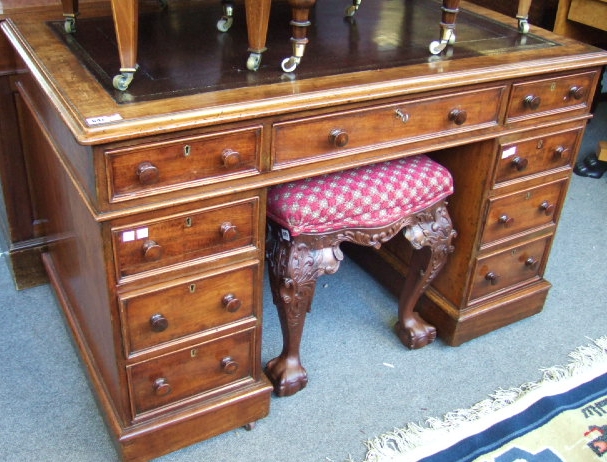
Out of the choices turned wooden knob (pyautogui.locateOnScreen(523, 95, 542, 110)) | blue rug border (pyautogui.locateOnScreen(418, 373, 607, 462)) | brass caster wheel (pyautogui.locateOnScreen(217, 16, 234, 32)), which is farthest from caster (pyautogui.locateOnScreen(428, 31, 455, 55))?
blue rug border (pyautogui.locateOnScreen(418, 373, 607, 462))

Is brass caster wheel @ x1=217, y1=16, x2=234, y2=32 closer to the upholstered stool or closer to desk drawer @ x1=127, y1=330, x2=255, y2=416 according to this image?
the upholstered stool

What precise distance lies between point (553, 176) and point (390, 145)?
0.63 meters

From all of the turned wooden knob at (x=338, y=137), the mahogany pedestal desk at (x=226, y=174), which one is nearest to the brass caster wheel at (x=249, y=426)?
the mahogany pedestal desk at (x=226, y=174)

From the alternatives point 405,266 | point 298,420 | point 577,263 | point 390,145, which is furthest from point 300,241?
point 577,263

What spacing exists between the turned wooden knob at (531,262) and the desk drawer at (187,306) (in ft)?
2.97

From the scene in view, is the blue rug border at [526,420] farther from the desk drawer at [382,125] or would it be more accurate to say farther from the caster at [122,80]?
the caster at [122,80]

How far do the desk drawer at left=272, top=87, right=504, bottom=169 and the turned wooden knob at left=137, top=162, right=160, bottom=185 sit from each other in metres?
0.25

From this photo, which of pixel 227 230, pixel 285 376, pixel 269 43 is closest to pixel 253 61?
pixel 269 43

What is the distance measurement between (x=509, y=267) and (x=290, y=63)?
Result: 95 centimetres

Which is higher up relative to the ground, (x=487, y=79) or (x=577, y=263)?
(x=487, y=79)

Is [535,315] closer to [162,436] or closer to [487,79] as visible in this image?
[487,79]

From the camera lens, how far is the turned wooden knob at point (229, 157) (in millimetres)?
1236

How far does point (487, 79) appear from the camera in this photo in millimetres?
1480

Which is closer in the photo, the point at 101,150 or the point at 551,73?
the point at 101,150
